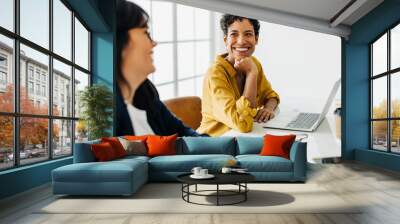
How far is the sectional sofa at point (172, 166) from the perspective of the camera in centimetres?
484

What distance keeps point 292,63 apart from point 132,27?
12.3 feet

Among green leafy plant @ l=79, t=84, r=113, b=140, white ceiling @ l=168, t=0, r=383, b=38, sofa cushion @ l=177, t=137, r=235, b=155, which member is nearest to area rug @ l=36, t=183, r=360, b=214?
sofa cushion @ l=177, t=137, r=235, b=155

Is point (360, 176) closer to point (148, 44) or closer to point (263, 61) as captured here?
point (263, 61)

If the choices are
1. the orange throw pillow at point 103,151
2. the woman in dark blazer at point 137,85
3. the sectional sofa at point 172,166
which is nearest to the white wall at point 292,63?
the woman in dark blazer at point 137,85

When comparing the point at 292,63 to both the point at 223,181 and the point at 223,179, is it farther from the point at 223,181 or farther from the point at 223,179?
the point at 223,181

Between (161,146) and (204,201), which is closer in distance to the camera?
(204,201)

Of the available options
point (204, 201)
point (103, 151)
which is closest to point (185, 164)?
point (103, 151)

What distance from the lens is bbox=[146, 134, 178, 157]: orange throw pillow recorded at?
22.0ft

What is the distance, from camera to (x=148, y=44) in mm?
8695

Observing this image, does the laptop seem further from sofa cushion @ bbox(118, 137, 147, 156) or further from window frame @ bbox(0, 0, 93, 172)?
window frame @ bbox(0, 0, 93, 172)

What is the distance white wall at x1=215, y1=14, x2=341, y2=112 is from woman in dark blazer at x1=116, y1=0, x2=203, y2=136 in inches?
67.2

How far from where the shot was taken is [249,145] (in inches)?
270

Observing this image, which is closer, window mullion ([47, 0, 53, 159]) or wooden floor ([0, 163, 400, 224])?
wooden floor ([0, 163, 400, 224])

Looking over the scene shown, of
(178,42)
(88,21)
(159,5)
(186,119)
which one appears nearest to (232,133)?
(186,119)
